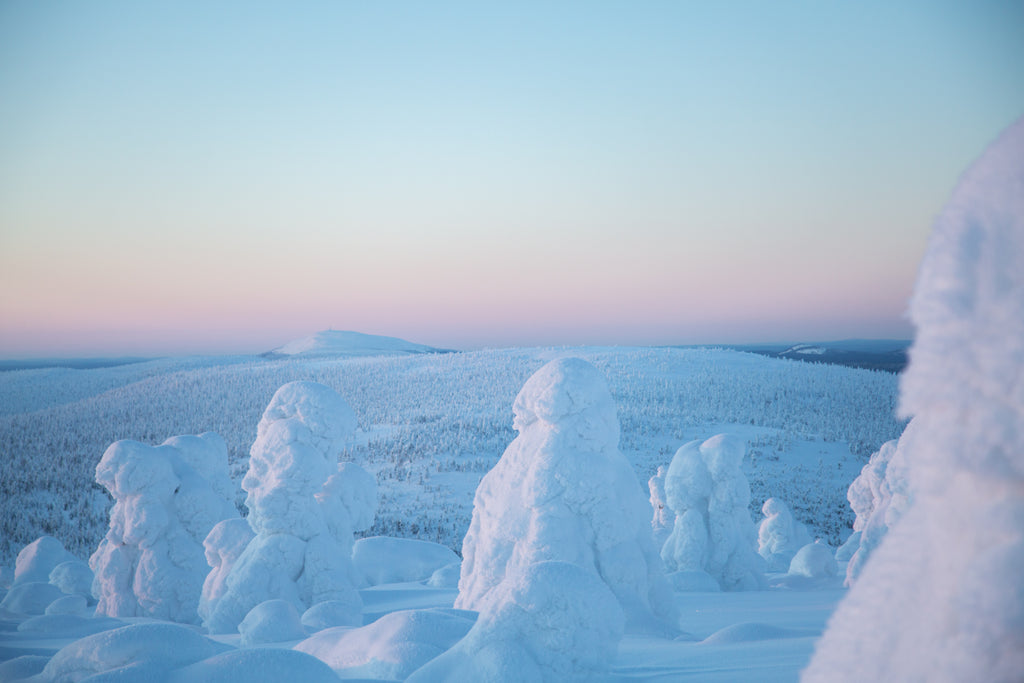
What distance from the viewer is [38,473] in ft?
103

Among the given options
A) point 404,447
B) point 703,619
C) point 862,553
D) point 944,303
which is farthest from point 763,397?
point 944,303

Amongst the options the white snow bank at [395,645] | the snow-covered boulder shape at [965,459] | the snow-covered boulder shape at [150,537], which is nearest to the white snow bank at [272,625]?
the white snow bank at [395,645]

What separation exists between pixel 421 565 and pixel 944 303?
1996 cm

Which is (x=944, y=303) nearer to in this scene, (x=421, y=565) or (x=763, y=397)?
(x=421, y=565)

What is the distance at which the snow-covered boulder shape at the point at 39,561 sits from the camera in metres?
19.0

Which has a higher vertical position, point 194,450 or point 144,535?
point 194,450

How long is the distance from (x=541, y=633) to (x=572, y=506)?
15.5 ft

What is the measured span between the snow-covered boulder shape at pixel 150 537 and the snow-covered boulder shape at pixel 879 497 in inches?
619

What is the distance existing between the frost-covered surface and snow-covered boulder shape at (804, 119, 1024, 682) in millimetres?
26824

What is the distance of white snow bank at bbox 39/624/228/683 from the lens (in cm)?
554

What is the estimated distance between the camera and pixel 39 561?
1923 centimetres

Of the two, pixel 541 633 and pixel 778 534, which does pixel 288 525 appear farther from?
pixel 778 534

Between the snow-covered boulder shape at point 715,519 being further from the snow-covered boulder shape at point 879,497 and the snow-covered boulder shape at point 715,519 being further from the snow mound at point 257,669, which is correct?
the snow mound at point 257,669

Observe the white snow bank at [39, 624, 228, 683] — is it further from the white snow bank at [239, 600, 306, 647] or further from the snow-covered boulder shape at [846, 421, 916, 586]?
the snow-covered boulder shape at [846, 421, 916, 586]
